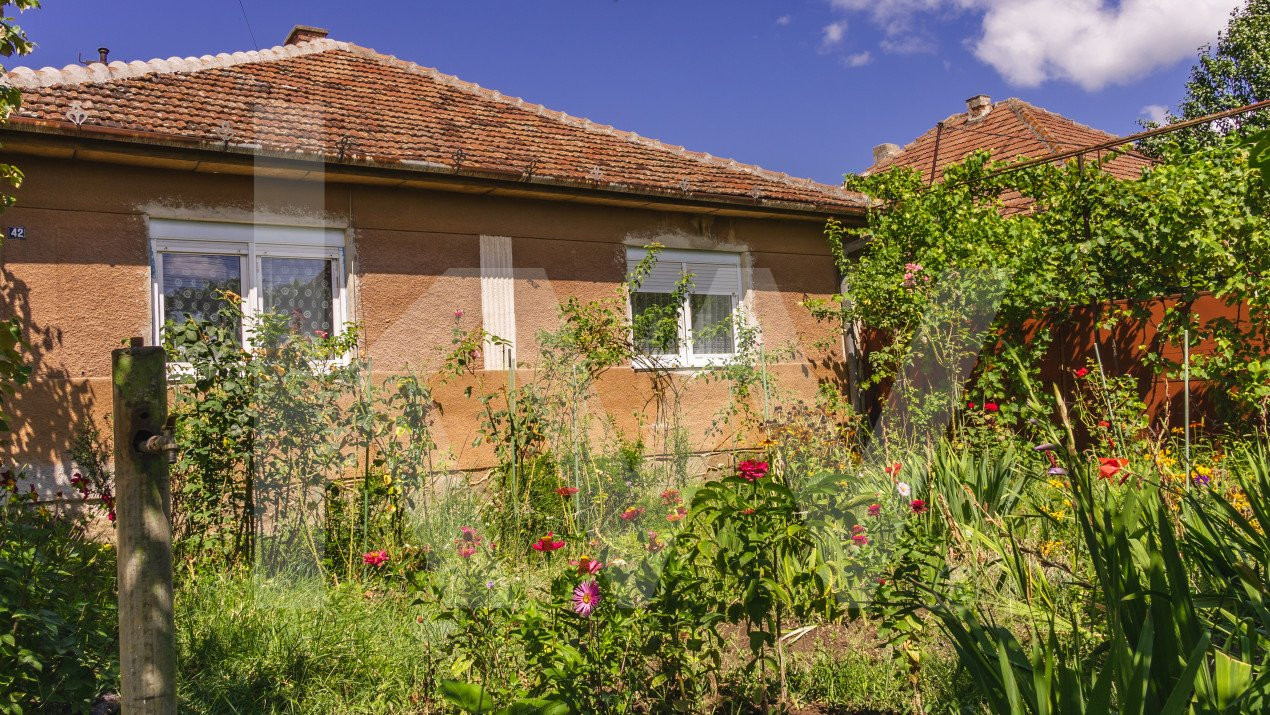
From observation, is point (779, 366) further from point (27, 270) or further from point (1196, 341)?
point (27, 270)

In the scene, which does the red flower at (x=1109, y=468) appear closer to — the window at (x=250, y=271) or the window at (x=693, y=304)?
the window at (x=693, y=304)

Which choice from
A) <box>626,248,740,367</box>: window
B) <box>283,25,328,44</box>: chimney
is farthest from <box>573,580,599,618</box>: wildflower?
<box>283,25,328,44</box>: chimney

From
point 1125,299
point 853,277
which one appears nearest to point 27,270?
point 853,277

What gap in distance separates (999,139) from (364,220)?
9.57 m

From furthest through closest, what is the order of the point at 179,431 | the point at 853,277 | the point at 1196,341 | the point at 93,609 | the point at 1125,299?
the point at 853,277
the point at 1125,299
the point at 1196,341
the point at 179,431
the point at 93,609

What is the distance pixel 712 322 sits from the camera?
8945 mm

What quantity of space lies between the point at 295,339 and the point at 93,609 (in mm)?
2119

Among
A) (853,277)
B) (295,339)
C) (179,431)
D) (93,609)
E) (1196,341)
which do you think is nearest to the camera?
(93,609)

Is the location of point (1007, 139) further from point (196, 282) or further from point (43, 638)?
point (43, 638)

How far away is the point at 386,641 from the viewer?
3.65m

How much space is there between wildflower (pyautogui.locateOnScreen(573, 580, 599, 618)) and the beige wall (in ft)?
15.4

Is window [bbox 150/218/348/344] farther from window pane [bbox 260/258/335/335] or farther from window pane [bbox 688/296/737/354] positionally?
window pane [bbox 688/296/737/354]

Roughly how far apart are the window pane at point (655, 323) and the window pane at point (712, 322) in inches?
12.9

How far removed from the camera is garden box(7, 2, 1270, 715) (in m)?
2.42
